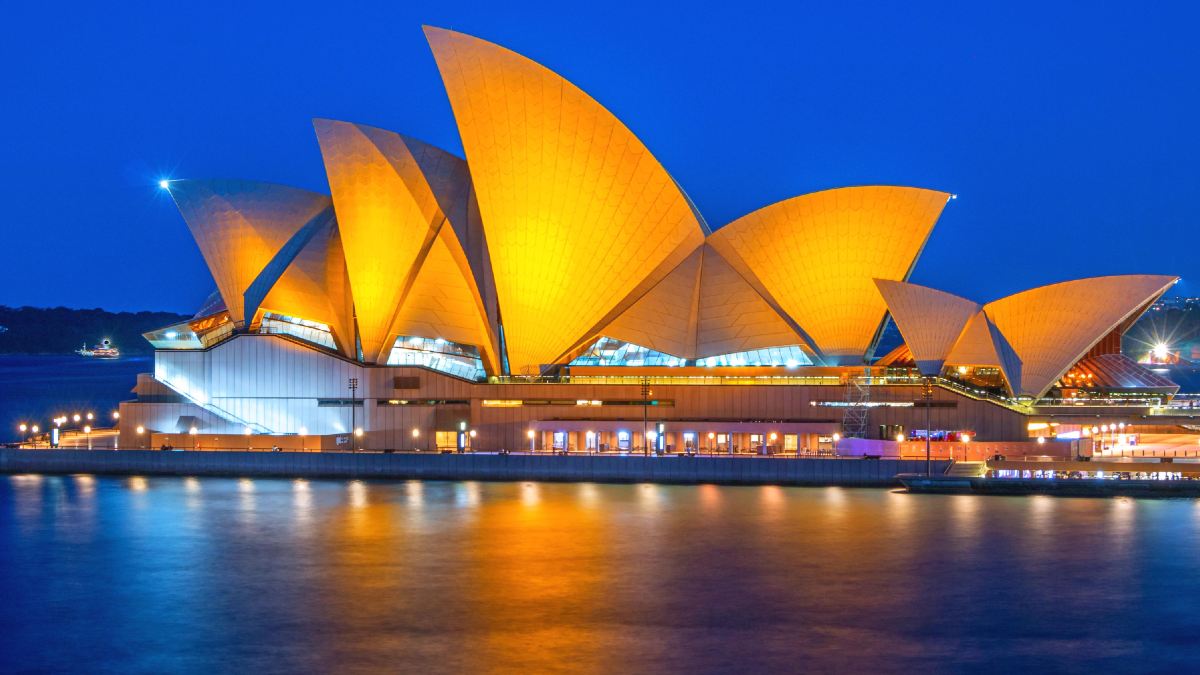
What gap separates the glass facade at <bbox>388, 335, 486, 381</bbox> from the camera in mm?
52969

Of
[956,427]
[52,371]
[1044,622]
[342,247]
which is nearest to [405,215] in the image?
[342,247]

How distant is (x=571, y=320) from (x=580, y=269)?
101 inches

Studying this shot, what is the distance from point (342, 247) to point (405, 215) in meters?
3.96

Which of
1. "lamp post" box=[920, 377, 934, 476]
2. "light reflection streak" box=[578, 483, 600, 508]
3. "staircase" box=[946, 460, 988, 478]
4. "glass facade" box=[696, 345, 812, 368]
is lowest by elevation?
"light reflection streak" box=[578, 483, 600, 508]

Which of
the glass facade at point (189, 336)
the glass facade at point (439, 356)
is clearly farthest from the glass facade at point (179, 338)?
the glass facade at point (439, 356)

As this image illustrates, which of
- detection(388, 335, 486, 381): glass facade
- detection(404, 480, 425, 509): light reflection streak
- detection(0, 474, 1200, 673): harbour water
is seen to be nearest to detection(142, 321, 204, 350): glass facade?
detection(388, 335, 486, 381): glass facade

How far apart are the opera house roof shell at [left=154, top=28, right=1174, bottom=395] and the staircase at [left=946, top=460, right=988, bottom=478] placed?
7.57 meters

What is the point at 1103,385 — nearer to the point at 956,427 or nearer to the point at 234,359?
the point at 956,427

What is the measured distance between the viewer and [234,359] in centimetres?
5253

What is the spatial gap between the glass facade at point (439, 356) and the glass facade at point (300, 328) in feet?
9.33

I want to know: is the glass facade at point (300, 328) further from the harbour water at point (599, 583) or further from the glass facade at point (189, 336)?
the harbour water at point (599, 583)

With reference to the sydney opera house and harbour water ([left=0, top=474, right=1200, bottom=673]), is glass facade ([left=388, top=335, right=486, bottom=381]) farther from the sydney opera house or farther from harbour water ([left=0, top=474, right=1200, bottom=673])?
harbour water ([left=0, top=474, right=1200, bottom=673])

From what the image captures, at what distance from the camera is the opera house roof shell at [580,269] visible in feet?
160

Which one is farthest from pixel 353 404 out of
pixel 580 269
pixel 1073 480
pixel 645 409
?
pixel 1073 480
